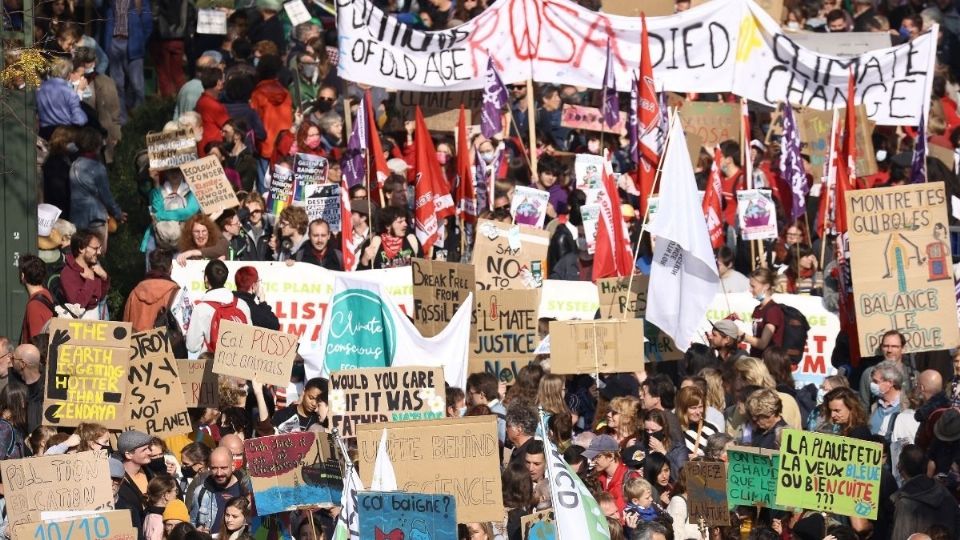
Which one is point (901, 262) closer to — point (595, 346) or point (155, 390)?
point (595, 346)

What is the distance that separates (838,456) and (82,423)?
17.0 ft

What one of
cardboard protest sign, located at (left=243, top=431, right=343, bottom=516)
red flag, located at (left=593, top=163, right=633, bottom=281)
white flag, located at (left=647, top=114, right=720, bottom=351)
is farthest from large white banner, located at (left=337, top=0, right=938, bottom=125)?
cardboard protest sign, located at (left=243, top=431, right=343, bottom=516)

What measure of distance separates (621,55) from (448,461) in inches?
396

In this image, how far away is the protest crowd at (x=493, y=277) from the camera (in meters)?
14.1

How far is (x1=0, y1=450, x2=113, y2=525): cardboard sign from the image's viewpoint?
46.3ft

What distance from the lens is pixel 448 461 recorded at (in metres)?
14.1

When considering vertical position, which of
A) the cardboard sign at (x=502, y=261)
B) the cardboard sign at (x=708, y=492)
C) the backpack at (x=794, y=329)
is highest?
the cardboard sign at (x=502, y=261)

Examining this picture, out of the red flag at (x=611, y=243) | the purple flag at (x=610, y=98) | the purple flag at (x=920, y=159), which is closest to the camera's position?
the red flag at (x=611, y=243)

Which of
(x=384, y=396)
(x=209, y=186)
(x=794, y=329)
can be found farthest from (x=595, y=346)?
(x=209, y=186)

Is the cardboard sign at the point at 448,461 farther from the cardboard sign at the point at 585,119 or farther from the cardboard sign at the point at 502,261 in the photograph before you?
the cardboard sign at the point at 585,119

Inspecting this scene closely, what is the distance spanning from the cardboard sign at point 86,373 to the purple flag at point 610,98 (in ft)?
25.4

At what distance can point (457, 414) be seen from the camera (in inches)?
638

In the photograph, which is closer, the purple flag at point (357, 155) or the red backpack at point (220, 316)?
the red backpack at point (220, 316)

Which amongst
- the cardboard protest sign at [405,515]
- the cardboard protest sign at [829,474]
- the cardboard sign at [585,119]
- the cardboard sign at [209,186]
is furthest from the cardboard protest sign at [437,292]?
the cardboard protest sign at [405,515]
